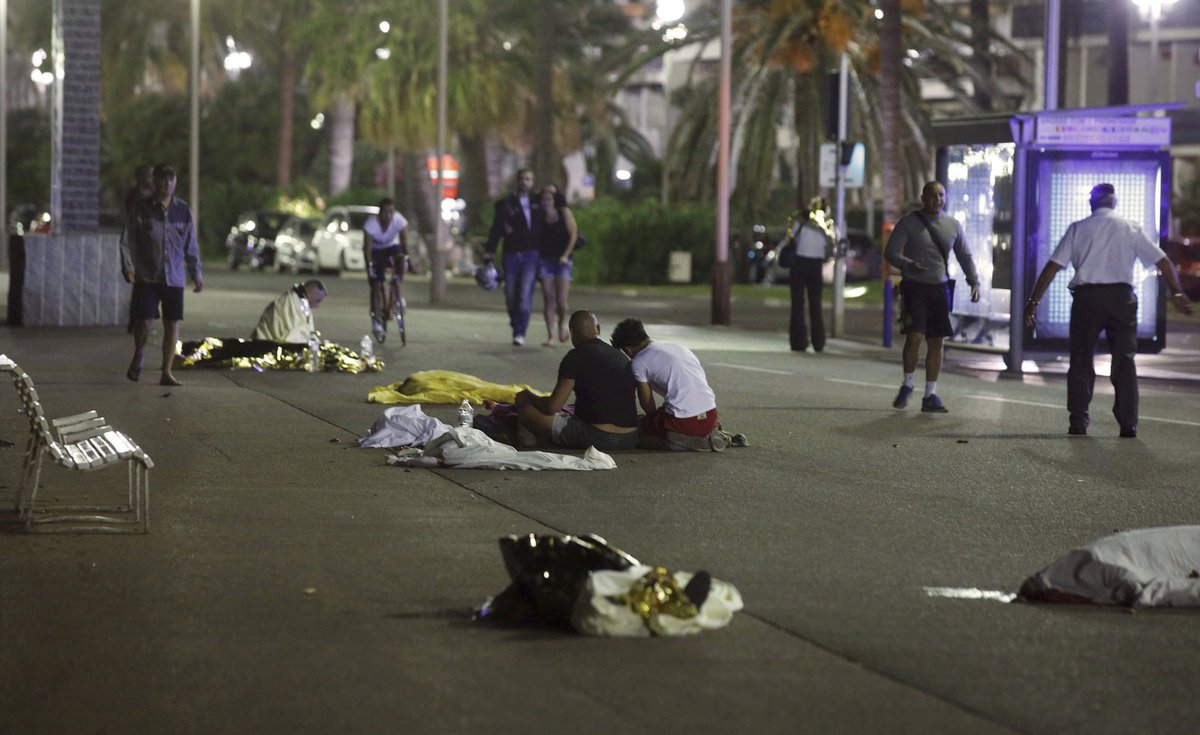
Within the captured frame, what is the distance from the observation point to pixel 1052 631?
294 inches

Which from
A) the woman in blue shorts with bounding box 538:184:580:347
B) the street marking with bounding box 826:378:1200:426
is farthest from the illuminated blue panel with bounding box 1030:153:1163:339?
the woman in blue shorts with bounding box 538:184:580:347

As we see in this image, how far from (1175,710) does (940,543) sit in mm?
3253

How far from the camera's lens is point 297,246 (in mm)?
49281

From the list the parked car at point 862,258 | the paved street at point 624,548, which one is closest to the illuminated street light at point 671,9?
the parked car at point 862,258

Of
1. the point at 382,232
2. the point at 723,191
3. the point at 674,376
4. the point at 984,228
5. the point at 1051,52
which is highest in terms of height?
the point at 1051,52

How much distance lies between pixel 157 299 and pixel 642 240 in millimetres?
27461

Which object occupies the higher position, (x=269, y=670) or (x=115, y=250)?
(x=115, y=250)

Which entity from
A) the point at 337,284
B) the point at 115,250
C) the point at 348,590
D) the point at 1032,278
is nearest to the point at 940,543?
the point at 348,590

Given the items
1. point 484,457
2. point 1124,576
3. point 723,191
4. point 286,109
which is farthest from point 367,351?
point 286,109

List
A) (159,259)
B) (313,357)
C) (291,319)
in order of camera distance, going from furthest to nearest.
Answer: (291,319)
(313,357)
(159,259)

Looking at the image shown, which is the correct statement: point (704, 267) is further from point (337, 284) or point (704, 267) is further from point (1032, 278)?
point (1032, 278)

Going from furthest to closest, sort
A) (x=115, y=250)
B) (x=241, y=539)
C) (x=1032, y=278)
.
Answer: (x=115, y=250) < (x=1032, y=278) < (x=241, y=539)

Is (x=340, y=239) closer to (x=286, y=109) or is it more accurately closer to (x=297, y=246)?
(x=297, y=246)

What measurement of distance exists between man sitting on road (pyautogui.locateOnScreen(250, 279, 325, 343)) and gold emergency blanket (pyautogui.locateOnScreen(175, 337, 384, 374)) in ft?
0.95
